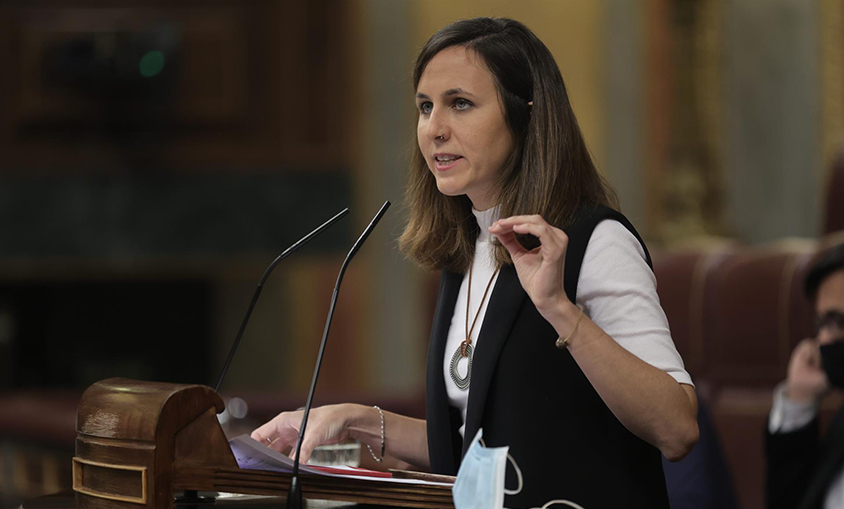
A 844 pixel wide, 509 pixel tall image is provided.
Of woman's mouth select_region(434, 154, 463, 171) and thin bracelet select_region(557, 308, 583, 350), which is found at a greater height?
woman's mouth select_region(434, 154, 463, 171)

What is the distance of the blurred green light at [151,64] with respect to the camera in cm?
531

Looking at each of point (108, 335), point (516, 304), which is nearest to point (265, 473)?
point (516, 304)

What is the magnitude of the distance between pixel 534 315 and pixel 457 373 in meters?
0.19

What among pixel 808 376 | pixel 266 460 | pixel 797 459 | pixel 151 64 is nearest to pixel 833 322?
pixel 808 376

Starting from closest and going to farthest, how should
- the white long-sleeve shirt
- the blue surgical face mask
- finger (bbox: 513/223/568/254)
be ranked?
the blue surgical face mask < finger (bbox: 513/223/568/254) < the white long-sleeve shirt

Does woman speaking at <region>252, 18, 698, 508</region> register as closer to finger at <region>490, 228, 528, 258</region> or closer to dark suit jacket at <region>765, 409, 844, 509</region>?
finger at <region>490, 228, 528, 258</region>

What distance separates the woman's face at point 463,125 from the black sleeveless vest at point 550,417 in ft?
0.52

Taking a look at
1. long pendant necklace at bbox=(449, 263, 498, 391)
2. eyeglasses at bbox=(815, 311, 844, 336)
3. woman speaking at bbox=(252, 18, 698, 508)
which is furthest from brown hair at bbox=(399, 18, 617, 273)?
eyeglasses at bbox=(815, 311, 844, 336)

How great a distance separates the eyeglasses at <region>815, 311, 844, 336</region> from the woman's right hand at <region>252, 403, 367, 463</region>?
59.3 inches

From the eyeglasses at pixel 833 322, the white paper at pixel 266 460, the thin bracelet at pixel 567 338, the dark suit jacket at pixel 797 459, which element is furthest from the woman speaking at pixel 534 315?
the dark suit jacket at pixel 797 459

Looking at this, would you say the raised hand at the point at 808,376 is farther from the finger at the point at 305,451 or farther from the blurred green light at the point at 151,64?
the blurred green light at the point at 151,64

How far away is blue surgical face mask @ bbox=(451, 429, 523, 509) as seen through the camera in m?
1.11

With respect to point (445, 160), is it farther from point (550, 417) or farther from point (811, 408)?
point (811, 408)

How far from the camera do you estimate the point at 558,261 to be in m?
1.28
